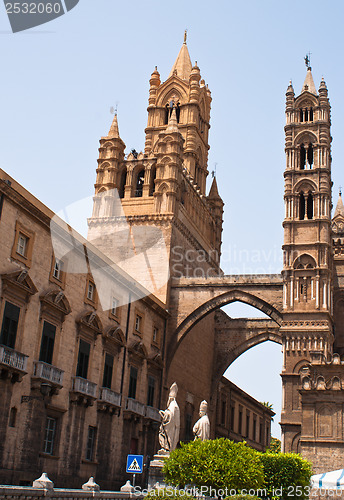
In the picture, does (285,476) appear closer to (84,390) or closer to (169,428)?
(169,428)

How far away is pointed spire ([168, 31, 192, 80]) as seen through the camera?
53.6m

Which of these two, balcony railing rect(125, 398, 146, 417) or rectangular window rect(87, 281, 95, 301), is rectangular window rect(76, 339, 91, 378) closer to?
rectangular window rect(87, 281, 95, 301)

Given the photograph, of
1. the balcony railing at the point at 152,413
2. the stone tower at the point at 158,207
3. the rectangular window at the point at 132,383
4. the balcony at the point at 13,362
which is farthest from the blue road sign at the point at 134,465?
the stone tower at the point at 158,207

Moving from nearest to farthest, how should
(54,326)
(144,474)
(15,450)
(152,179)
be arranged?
(15,450), (54,326), (144,474), (152,179)

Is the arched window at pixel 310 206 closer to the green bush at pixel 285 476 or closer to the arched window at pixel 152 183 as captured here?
the arched window at pixel 152 183

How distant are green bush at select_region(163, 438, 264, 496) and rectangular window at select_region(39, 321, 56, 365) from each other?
817cm

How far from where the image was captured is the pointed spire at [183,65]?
176 ft

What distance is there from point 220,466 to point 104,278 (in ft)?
47.3

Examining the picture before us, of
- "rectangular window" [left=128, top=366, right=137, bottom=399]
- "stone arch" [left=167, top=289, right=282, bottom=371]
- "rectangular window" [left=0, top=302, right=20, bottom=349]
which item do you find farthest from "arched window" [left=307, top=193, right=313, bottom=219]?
"rectangular window" [left=0, top=302, right=20, bottom=349]

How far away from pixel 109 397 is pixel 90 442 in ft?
7.10

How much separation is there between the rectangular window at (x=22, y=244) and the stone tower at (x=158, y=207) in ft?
52.0

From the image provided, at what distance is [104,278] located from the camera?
99.1 ft

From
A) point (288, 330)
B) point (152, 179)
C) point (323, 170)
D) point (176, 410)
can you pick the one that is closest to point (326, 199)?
point (323, 170)

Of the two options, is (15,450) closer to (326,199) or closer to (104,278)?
(104,278)
